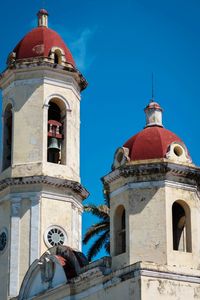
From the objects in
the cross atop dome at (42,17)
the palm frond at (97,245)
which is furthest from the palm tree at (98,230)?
the cross atop dome at (42,17)

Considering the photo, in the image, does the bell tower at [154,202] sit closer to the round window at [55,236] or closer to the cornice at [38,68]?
the round window at [55,236]

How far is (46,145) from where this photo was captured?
35438 millimetres

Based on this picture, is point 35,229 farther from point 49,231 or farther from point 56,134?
point 56,134

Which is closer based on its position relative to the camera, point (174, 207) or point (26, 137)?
point (174, 207)

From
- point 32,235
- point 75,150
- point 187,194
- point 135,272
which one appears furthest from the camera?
point 75,150

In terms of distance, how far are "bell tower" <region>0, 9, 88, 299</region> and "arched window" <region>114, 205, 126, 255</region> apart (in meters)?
5.93

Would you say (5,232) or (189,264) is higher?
(5,232)

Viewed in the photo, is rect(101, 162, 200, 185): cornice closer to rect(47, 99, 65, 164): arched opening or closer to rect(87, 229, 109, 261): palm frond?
rect(47, 99, 65, 164): arched opening

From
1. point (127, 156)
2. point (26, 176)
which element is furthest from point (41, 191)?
point (127, 156)

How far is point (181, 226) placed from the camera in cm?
2867

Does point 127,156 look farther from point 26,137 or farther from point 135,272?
point 26,137

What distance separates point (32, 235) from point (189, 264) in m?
8.25

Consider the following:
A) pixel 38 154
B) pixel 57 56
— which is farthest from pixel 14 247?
pixel 57 56

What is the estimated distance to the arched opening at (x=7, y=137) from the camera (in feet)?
119
